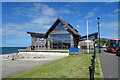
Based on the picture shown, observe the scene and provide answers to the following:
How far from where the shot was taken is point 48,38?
182ft

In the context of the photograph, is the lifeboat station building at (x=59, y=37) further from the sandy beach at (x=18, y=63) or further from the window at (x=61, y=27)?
the sandy beach at (x=18, y=63)

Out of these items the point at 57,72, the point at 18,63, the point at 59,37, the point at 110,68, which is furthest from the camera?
the point at 59,37

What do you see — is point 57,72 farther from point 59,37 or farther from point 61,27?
point 59,37

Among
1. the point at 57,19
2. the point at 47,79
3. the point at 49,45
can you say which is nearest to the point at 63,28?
the point at 57,19

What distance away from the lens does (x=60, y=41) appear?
53.7 m

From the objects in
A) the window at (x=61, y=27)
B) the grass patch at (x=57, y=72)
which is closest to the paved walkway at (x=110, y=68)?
the grass patch at (x=57, y=72)

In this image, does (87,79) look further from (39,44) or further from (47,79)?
(39,44)

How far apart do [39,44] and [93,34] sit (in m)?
18.8

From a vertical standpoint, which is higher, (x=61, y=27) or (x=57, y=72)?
(x=61, y=27)

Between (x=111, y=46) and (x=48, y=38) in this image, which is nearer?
(x=111, y=46)

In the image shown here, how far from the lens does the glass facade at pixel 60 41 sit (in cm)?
5352

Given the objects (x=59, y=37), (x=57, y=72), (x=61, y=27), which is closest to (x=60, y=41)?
(x=59, y=37)

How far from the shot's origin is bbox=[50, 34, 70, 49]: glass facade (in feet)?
176

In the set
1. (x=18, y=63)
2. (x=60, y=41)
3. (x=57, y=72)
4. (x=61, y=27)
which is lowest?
(x=18, y=63)
